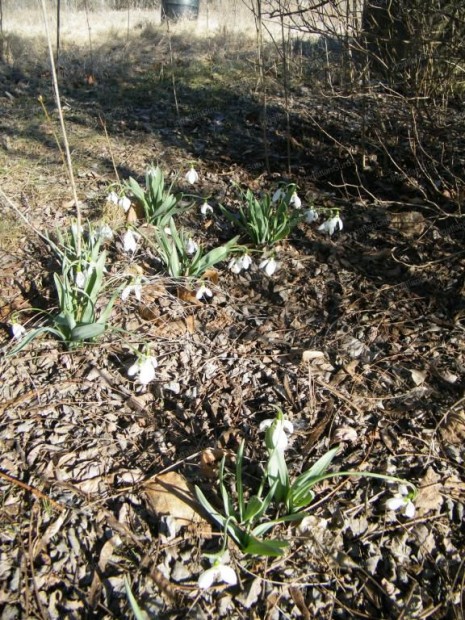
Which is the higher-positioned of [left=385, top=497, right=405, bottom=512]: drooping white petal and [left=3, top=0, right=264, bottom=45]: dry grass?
[left=3, top=0, right=264, bottom=45]: dry grass

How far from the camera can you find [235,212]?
11.5 ft

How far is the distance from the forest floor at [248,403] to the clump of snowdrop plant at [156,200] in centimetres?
22

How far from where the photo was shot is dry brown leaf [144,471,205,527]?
1.68m

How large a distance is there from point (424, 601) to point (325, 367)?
3.44 feet

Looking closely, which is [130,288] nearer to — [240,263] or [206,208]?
[240,263]

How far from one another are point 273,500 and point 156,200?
2.16 meters

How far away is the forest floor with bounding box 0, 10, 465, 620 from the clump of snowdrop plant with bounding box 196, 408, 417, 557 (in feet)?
0.25

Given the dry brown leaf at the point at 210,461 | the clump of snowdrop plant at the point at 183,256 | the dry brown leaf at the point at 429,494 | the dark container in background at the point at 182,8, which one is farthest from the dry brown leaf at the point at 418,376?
the dark container in background at the point at 182,8

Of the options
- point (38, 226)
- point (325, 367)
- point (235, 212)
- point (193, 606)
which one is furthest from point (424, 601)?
point (38, 226)

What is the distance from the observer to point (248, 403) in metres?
2.14

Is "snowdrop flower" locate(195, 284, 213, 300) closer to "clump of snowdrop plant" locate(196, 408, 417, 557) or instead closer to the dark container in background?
"clump of snowdrop plant" locate(196, 408, 417, 557)

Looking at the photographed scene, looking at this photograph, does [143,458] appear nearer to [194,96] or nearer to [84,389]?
[84,389]

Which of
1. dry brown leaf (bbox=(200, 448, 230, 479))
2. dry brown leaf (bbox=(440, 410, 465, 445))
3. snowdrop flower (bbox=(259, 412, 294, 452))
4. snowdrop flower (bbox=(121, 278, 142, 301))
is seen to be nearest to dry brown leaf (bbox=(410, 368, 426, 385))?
dry brown leaf (bbox=(440, 410, 465, 445))

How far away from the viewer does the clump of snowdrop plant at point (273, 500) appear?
59.7 inches
